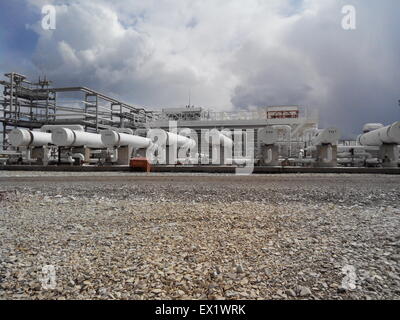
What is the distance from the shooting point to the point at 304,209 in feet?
21.5

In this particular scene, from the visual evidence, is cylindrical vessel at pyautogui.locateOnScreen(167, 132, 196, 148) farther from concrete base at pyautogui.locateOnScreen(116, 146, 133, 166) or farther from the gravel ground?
the gravel ground

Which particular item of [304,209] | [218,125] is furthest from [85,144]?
[304,209]

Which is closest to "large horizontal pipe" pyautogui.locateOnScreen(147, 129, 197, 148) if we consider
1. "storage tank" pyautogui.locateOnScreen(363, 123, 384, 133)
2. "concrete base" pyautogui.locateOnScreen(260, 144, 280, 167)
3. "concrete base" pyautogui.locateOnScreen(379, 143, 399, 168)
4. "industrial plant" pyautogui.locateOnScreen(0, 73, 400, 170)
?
"industrial plant" pyautogui.locateOnScreen(0, 73, 400, 170)

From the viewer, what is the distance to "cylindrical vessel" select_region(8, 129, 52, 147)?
22.3m

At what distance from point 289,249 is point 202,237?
54.8 inches

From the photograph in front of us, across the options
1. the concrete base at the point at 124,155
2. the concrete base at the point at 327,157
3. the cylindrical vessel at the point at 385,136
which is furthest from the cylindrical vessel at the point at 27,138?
the cylindrical vessel at the point at 385,136

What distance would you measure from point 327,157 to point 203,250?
2043 cm

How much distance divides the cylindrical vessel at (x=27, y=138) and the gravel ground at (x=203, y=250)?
59.8ft

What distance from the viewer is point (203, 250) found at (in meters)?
3.74

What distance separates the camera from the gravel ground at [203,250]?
2725 mm

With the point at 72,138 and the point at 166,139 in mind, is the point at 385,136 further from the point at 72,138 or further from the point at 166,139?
the point at 72,138

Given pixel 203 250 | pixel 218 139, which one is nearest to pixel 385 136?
pixel 218 139

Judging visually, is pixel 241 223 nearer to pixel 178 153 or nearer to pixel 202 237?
pixel 202 237

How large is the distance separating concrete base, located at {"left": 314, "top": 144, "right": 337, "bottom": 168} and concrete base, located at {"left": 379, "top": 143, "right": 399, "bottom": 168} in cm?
474
